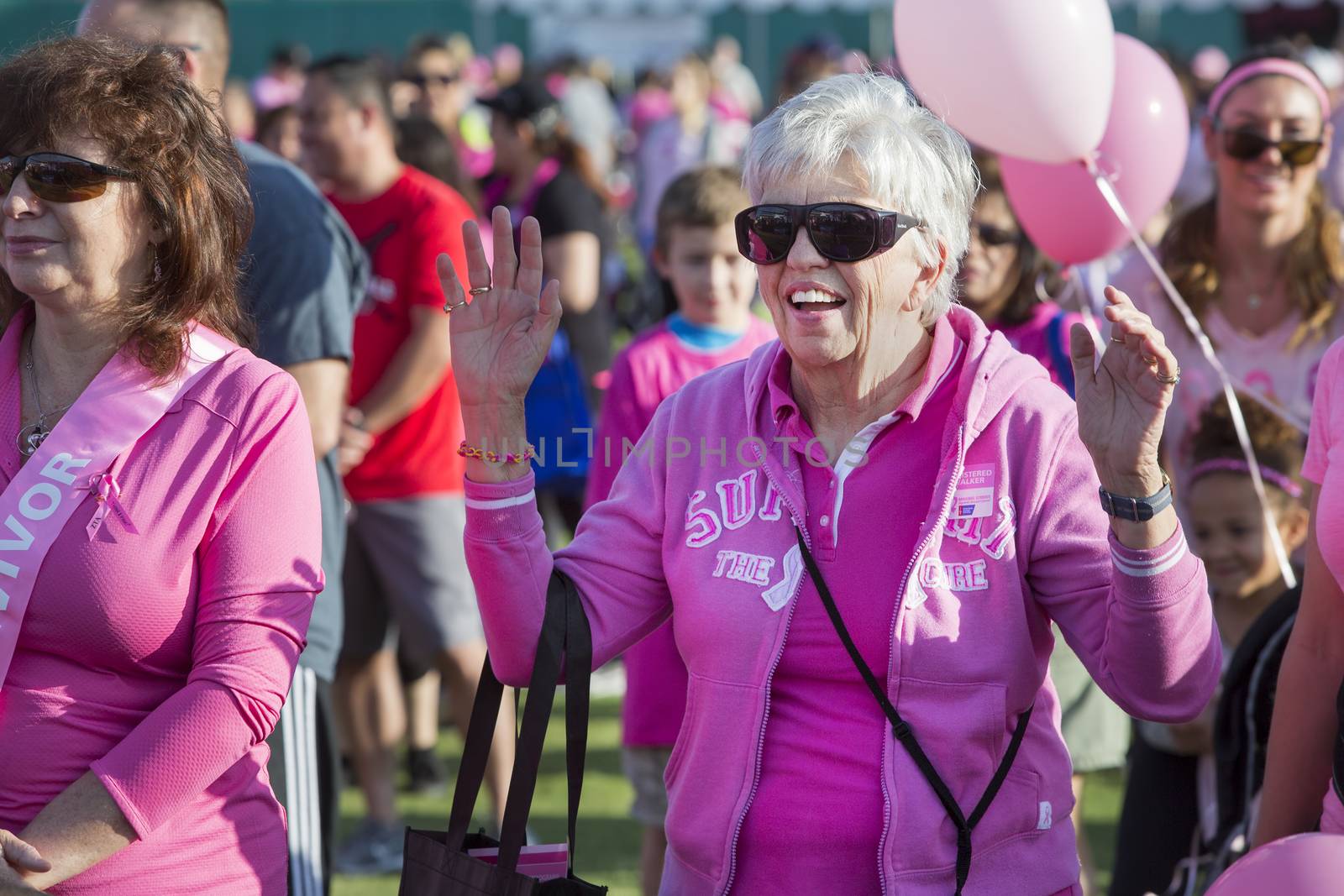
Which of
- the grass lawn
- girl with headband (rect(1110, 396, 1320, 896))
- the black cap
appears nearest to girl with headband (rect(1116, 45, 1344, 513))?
girl with headband (rect(1110, 396, 1320, 896))

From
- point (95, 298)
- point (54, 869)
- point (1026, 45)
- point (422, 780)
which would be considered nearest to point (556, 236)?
point (422, 780)

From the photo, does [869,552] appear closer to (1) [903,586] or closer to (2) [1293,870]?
(1) [903,586]

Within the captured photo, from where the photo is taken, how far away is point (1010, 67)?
332 centimetres

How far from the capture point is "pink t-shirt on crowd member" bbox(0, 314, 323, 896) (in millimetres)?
2377

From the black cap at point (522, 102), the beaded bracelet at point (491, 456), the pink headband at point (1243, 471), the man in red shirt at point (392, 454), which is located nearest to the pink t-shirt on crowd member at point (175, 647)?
the beaded bracelet at point (491, 456)

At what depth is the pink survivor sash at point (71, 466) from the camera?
2.36 meters

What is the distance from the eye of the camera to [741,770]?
2363 millimetres

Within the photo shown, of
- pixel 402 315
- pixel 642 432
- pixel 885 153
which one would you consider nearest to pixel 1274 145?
pixel 642 432

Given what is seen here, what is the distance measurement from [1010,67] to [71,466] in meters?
2.04

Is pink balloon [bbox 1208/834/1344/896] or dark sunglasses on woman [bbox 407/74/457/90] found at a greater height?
pink balloon [bbox 1208/834/1344/896]

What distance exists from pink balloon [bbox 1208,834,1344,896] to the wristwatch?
47 cm

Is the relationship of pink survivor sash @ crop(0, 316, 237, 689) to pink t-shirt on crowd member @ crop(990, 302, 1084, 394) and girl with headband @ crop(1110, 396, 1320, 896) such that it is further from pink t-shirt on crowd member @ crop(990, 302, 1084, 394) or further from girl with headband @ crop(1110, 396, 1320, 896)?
girl with headband @ crop(1110, 396, 1320, 896)

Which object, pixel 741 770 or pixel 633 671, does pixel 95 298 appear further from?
pixel 633 671

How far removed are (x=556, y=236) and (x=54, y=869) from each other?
4.71 m
